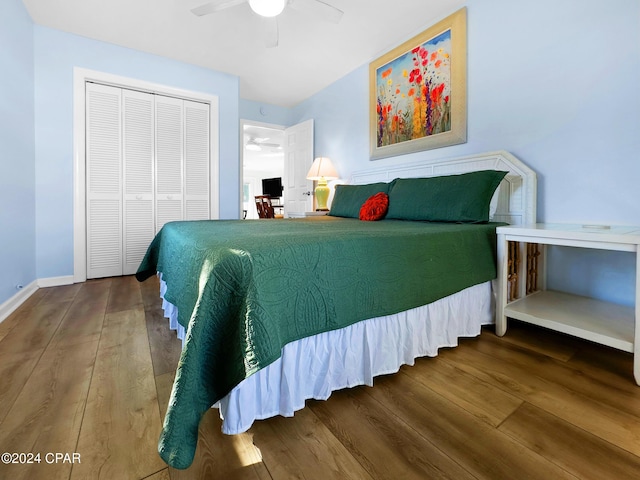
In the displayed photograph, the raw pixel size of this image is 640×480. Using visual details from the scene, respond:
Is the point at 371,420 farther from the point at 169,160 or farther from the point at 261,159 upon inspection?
the point at 261,159

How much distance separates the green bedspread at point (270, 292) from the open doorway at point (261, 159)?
3149 millimetres

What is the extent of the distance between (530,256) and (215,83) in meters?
3.95

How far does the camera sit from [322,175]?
3.91 meters

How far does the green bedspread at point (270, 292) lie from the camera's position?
824 mm

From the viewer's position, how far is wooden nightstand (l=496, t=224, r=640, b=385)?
4.34 ft

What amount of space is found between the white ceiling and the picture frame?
0.16 m

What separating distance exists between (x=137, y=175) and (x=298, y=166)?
2320 mm

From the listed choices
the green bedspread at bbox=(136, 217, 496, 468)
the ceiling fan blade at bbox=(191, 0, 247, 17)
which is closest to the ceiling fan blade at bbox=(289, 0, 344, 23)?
the ceiling fan blade at bbox=(191, 0, 247, 17)

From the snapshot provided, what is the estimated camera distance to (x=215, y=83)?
3844 mm

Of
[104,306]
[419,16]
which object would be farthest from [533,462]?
[419,16]

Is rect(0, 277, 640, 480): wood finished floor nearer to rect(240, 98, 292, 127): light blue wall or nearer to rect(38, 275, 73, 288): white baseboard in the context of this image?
rect(38, 275, 73, 288): white baseboard

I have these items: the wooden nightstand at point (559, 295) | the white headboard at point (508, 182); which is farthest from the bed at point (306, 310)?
the white headboard at point (508, 182)

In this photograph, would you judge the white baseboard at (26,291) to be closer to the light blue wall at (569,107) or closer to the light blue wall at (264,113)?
the light blue wall at (264,113)

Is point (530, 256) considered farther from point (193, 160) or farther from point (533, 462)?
point (193, 160)
